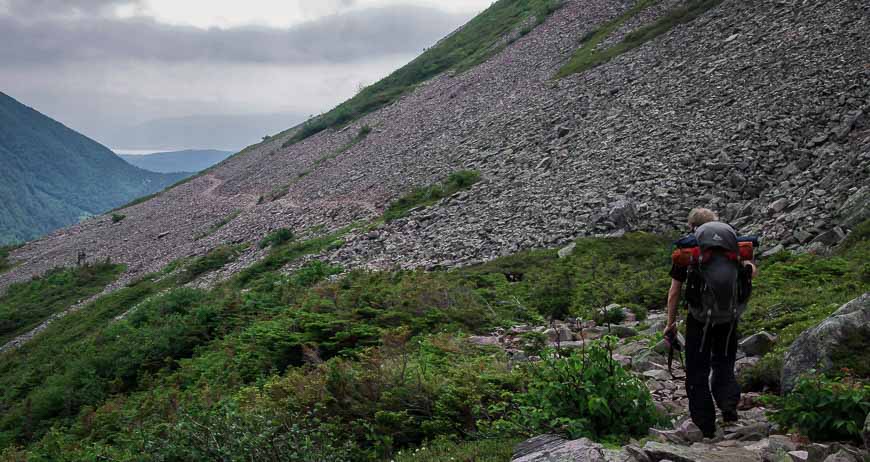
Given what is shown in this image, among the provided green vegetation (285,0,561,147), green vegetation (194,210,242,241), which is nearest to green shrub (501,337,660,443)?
green vegetation (194,210,242,241)

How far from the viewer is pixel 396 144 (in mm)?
33531

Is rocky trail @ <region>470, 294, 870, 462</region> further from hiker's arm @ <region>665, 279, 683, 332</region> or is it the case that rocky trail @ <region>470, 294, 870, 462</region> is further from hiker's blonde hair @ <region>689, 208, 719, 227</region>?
hiker's blonde hair @ <region>689, 208, 719, 227</region>

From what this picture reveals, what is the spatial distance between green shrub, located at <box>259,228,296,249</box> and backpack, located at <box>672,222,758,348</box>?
21.2m

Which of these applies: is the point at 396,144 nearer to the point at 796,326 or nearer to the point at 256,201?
the point at 256,201

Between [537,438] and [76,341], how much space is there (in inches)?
817

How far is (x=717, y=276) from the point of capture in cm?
531

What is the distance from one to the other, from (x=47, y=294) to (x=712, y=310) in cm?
3524

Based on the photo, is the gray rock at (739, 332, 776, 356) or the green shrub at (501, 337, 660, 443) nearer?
the green shrub at (501, 337, 660, 443)

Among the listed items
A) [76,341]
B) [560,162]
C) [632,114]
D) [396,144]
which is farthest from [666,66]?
[76,341]

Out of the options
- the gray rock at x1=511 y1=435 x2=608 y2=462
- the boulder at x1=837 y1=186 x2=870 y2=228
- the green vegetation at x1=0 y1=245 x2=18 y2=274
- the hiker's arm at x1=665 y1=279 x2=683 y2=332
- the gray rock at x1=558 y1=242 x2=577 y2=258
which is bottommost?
the boulder at x1=837 y1=186 x2=870 y2=228

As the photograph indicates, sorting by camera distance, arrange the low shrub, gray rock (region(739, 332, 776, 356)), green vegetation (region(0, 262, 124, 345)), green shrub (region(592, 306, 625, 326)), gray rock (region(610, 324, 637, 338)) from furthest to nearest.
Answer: green vegetation (region(0, 262, 124, 345)) < green shrub (region(592, 306, 625, 326)) < gray rock (region(610, 324, 637, 338)) < gray rock (region(739, 332, 776, 356)) < the low shrub

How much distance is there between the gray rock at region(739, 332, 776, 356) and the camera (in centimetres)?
718

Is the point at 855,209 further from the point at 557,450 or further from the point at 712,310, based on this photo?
the point at 557,450

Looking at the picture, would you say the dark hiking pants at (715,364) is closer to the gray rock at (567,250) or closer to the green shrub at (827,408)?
the green shrub at (827,408)
